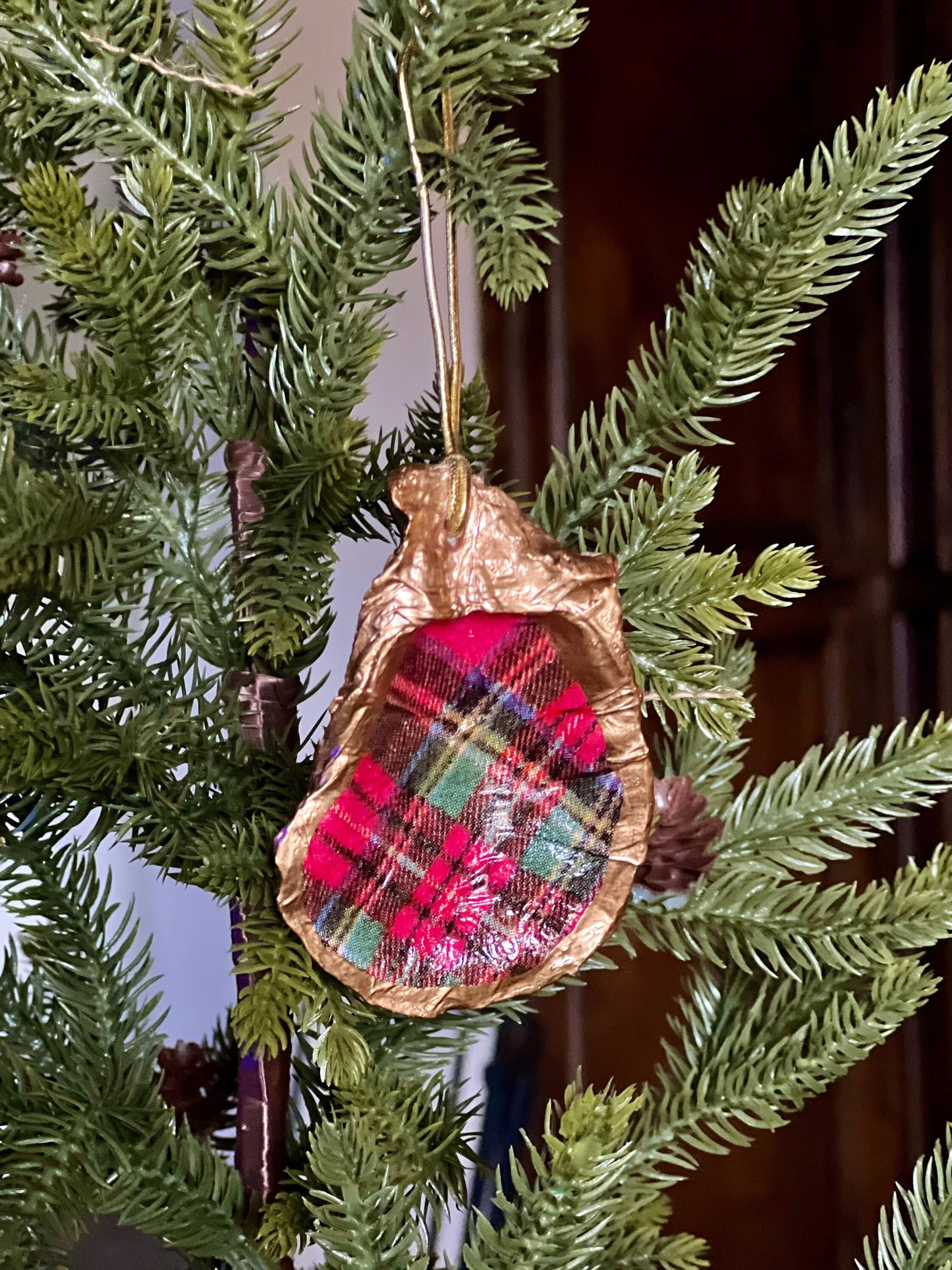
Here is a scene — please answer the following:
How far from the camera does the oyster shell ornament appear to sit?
1.01ft

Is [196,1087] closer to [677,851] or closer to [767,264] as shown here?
[677,851]

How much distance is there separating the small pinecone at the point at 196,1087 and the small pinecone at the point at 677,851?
0.72 feet

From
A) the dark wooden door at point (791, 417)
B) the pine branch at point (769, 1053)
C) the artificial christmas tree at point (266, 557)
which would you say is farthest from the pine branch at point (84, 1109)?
the dark wooden door at point (791, 417)

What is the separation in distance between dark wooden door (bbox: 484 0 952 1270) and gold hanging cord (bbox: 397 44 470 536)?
1.35ft

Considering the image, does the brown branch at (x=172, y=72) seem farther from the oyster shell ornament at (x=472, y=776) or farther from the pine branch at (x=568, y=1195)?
the pine branch at (x=568, y=1195)

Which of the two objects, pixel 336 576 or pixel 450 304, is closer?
pixel 450 304

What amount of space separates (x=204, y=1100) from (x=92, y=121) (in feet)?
1.29

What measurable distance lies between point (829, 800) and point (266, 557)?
0.81 feet

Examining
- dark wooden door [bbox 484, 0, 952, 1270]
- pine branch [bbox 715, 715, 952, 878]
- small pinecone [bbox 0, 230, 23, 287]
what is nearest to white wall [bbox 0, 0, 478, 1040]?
dark wooden door [bbox 484, 0, 952, 1270]

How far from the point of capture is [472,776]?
33 centimetres

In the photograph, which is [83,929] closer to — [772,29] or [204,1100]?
[204,1100]

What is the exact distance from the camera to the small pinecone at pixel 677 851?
0.41 meters

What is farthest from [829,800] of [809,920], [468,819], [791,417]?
[791,417]

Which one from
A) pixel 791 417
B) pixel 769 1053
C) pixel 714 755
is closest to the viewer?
pixel 769 1053
